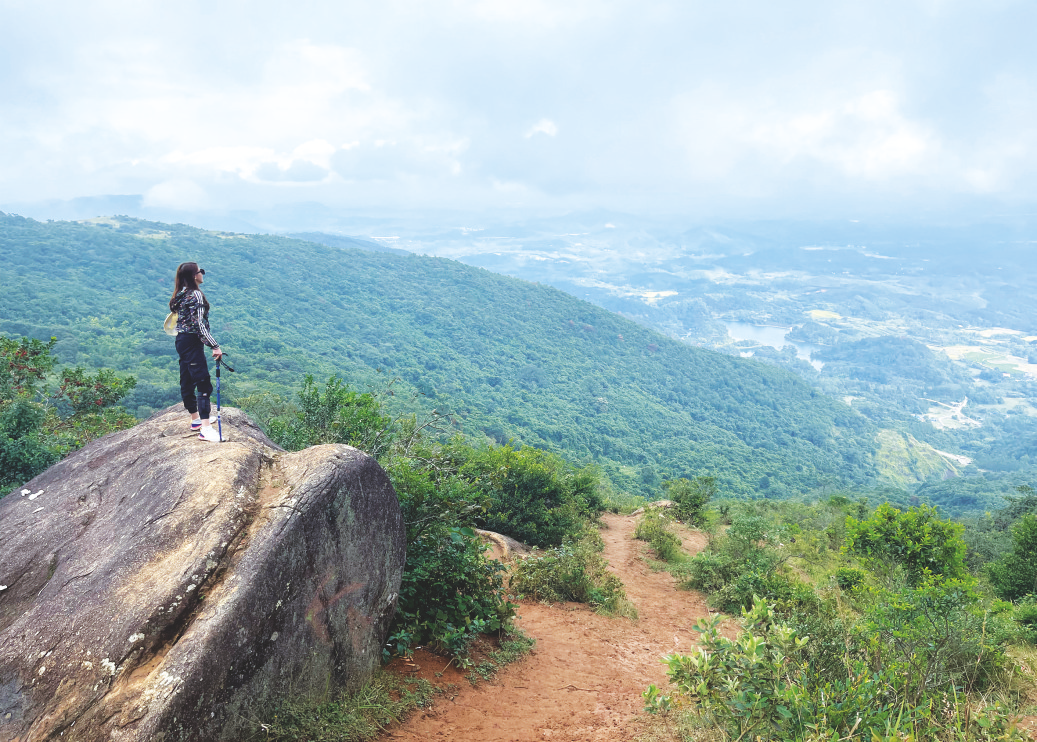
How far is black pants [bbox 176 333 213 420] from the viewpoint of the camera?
6676mm

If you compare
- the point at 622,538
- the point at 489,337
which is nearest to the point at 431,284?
the point at 489,337

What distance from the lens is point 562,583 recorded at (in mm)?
10516

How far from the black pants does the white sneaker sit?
1.23ft

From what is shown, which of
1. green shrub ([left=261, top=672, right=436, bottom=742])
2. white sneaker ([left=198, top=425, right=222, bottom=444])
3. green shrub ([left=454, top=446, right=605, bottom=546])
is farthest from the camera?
green shrub ([left=454, top=446, right=605, bottom=546])

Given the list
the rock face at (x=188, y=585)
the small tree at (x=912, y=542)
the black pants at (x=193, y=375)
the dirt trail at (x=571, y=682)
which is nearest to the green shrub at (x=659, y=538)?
the dirt trail at (x=571, y=682)

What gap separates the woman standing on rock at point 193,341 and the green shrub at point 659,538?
12819 millimetres

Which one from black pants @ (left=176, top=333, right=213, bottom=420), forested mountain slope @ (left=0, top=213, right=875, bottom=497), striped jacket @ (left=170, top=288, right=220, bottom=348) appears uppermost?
striped jacket @ (left=170, top=288, right=220, bottom=348)

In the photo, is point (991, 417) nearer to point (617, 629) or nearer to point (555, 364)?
point (555, 364)

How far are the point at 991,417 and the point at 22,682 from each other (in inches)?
6922

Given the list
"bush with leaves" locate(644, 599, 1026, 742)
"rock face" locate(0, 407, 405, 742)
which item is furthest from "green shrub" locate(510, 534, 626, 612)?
"bush with leaves" locate(644, 599, 1026, 742)

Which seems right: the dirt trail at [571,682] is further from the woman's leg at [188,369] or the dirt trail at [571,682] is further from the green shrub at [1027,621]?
the green shrub at [1027,621]

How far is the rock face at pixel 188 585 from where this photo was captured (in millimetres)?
3893

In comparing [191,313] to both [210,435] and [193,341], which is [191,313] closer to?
[193,341]

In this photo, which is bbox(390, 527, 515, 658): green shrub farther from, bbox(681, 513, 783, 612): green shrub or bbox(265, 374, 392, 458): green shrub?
bbox(681, 513, 783, 612): green shrub
